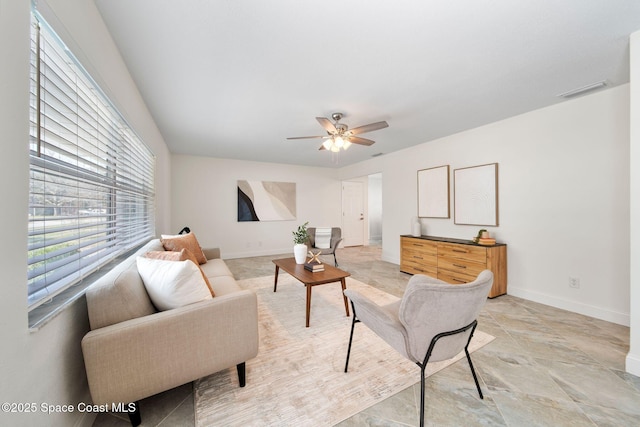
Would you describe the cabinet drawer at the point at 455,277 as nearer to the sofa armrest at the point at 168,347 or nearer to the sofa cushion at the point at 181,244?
the sofa armrest at the point at 168,347

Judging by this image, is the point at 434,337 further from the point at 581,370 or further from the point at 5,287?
the point at 5,287

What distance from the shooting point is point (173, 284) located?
1386mm

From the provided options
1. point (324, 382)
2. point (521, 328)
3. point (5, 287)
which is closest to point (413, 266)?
point (521, 328)

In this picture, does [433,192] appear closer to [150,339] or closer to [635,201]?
[635,201]

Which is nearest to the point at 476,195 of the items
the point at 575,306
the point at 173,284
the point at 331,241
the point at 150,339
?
the point at 575,306

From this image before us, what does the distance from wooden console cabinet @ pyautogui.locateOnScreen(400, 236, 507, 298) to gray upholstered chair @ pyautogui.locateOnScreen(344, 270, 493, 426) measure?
2157 millimetres

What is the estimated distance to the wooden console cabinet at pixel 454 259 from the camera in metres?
3.07

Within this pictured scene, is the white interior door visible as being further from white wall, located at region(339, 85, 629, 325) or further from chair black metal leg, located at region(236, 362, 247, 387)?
chair black metal leg, located at region(236, 362, 247, 387)

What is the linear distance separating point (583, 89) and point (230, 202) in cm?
600

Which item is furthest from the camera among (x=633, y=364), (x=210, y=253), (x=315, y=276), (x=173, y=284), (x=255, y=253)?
(x=255, y=253)

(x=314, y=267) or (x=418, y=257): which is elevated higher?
(x=314, y=267)

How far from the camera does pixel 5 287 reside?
73 centimetres

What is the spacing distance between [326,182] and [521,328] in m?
5.33

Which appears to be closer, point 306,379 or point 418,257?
point 306,379
